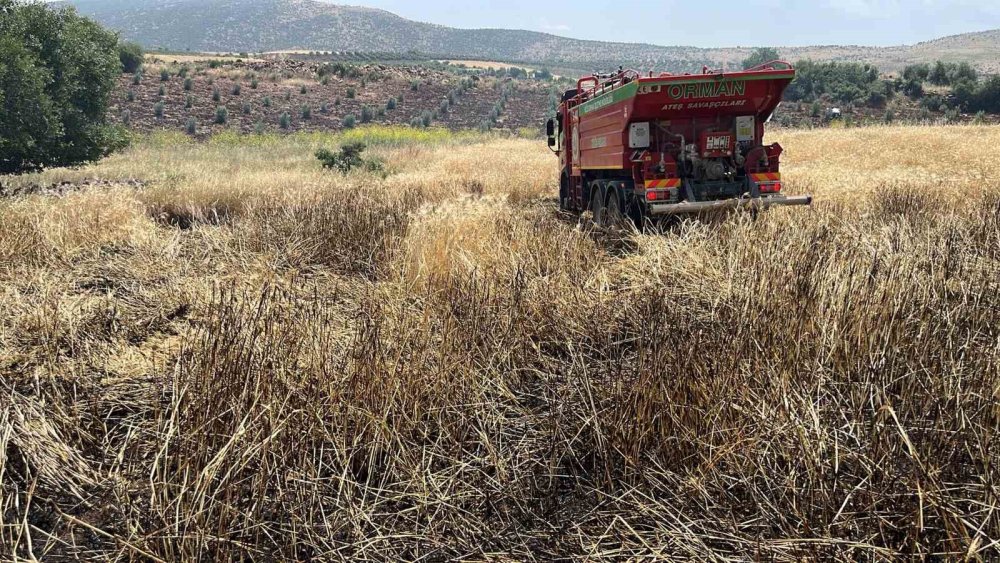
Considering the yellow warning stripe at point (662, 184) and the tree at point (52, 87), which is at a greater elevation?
the tree at point (52, 87)

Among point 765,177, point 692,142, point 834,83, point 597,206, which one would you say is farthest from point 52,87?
point 834,83

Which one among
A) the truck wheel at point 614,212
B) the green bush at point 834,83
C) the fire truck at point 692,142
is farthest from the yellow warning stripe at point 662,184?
the green bush at point 834,83

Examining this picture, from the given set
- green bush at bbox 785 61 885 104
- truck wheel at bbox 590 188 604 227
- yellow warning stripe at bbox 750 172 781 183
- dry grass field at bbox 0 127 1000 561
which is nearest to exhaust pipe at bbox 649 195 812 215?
yellow warning stripe at bbox 750 172 781 183

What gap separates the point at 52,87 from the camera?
16.3 meters

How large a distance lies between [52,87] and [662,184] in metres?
16.1

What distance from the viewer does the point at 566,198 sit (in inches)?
529

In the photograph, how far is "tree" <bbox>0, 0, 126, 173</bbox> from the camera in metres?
14.1

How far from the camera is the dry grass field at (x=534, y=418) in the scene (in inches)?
86.4

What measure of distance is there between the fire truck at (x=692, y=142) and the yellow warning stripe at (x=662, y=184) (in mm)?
14

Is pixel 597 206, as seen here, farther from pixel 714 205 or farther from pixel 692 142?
pixel 714 205

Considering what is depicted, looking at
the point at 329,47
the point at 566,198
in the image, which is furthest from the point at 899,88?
the point at 329,47

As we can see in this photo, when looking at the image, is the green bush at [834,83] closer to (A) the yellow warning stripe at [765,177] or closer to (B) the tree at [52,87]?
(A) the yellow warning stripe at [765,177]

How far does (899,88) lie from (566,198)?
48.0 metres

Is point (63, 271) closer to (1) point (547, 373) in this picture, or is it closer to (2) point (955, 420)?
(1) point (547, 373)
